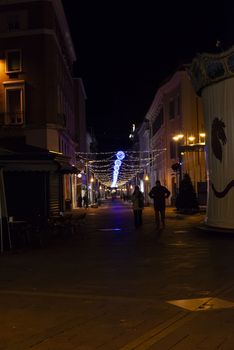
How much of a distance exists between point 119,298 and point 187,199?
2593 cm

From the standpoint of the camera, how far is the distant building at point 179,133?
45.7m

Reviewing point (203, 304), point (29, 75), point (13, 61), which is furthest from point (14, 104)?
point (203, 304)

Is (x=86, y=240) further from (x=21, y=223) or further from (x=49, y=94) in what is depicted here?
(x=49, y=94)

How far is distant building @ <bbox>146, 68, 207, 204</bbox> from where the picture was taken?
4566 cm

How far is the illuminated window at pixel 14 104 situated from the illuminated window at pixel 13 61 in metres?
1.45

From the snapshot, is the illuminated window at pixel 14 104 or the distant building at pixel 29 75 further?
the illuminated window at pixel 14 104

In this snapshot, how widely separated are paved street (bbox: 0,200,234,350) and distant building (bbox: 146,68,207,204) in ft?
84.8

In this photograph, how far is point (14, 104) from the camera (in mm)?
39781

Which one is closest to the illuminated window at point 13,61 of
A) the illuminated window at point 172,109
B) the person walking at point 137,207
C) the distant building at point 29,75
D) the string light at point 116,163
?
the distant building at point 29,75

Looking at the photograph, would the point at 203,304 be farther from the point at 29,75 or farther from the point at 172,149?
the point at 172,149

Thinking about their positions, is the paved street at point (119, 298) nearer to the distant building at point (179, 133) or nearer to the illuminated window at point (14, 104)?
the illuminated window at point (14, 104)

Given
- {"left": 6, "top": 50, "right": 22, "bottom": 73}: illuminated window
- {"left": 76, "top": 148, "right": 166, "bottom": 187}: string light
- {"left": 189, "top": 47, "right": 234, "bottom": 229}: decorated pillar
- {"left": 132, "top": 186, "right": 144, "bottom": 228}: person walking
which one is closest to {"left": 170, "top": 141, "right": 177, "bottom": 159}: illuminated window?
{"left": 76, "top": 148, "right": 166, "bottom": 187}: string light

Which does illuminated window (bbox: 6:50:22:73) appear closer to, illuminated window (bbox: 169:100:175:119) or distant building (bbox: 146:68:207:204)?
distant building (bbox: 146:68:207:204)

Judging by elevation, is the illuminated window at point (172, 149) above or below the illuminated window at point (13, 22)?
below
